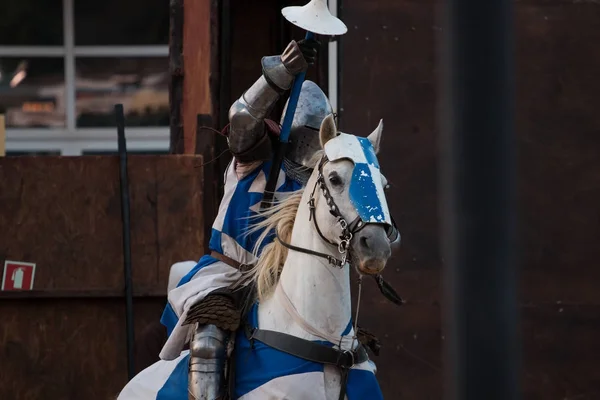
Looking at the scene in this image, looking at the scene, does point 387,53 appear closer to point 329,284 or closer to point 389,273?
point 389,273

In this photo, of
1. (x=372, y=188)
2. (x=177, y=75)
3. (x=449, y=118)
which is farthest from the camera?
(x=177, y=75)

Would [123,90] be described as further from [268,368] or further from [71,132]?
[268,368]

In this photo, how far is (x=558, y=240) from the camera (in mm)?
8336

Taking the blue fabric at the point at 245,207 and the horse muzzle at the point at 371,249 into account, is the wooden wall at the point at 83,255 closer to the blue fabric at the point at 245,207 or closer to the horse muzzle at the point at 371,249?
the blue fabric at the point at 245,207

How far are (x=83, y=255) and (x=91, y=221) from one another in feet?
0.73

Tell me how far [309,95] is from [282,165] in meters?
0.36

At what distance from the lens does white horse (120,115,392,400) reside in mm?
4582

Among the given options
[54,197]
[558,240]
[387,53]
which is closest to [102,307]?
[54,197]

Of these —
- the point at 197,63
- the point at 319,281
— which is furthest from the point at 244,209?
the point at 197,63

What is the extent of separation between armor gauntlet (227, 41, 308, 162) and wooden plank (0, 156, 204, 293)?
2990 mm

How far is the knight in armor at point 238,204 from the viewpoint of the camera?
4.88m

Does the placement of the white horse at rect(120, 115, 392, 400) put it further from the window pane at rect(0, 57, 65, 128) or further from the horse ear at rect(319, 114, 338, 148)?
the window pane at rect(0, 57, 65, 128)

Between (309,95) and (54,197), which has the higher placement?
(309,95)

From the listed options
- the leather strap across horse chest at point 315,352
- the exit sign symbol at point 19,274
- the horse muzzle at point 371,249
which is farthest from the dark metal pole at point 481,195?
the exit sign symbol at point 19,274
